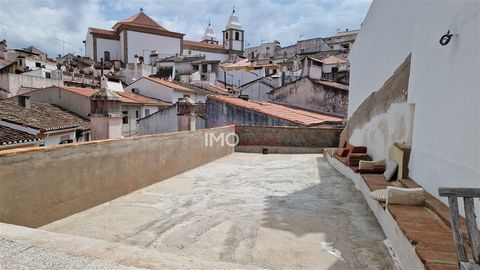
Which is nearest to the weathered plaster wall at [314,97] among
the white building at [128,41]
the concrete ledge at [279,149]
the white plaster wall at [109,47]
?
the concrete ledge at [279,149]

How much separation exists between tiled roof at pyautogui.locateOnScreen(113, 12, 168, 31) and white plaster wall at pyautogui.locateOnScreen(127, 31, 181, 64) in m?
2.06

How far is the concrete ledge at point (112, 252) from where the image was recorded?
Result: 2070 mm

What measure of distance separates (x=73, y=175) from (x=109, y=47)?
1915 inches

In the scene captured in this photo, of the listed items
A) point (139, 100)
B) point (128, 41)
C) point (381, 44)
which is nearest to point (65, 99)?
point (139, 100)

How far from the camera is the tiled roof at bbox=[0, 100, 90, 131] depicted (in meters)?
13.3

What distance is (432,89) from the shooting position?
418 cm

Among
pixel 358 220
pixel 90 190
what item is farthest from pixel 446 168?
pixel 90 190

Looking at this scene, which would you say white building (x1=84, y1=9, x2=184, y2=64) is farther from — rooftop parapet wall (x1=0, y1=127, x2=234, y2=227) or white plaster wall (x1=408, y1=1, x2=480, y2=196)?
white plaster wall (x1=408, y1=1, x2=480, y2=196)

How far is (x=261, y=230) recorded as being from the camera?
3980mm

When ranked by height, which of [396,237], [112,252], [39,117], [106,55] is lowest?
[396,237]

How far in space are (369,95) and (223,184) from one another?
15.6 feet

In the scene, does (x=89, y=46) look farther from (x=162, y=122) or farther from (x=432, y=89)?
(x=432, y=89)

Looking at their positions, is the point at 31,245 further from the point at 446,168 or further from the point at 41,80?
the point at 41,80

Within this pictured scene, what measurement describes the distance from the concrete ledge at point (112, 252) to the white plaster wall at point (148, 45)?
47522 mm
